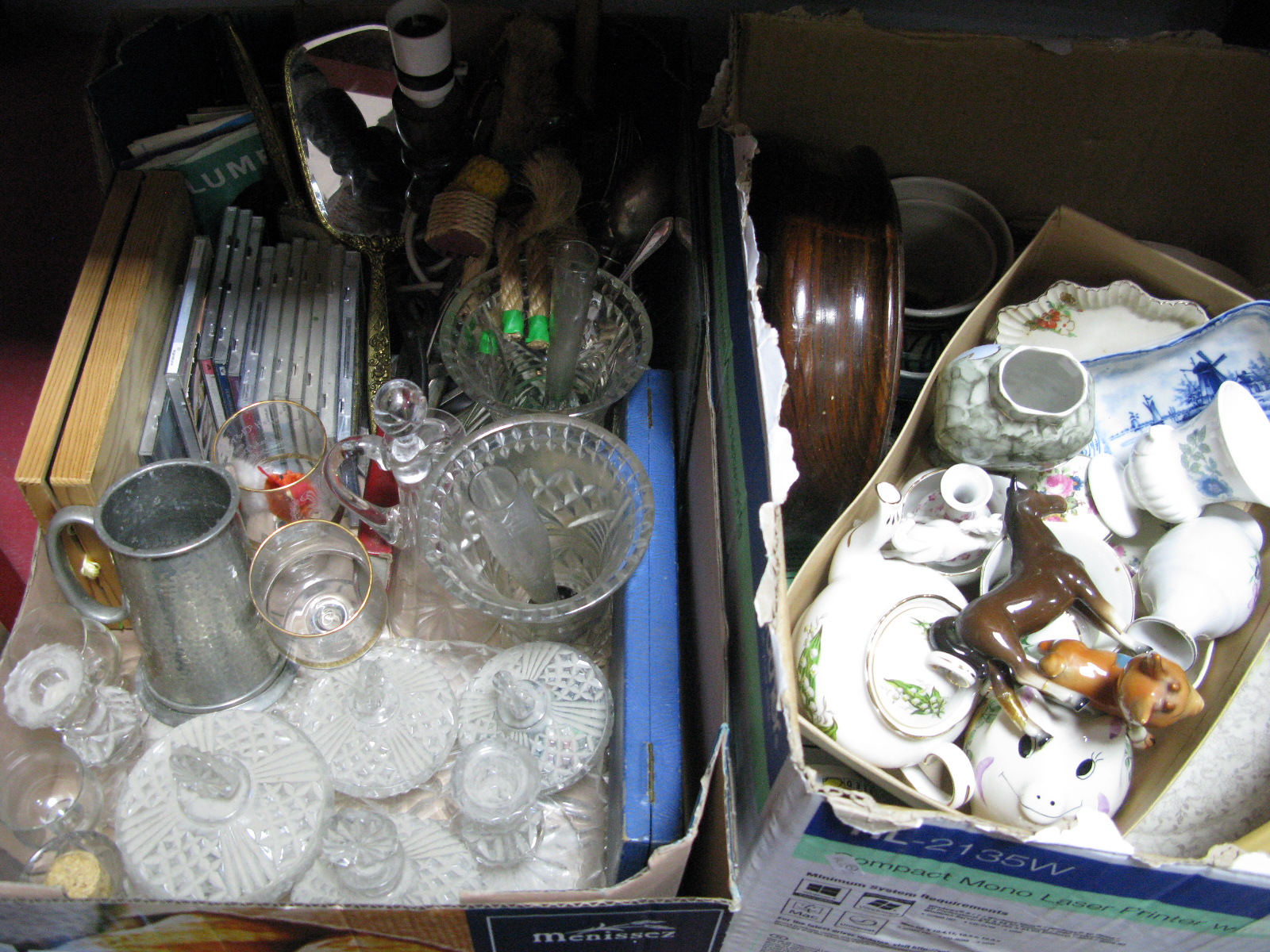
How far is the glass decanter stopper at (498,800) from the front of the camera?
0.61 m

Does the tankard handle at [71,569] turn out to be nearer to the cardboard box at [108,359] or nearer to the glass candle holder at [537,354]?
the cardboard box at [108,359]

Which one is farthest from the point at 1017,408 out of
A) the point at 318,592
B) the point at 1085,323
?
the point at 318,592

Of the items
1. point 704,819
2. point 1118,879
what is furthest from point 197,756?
point 1118,879

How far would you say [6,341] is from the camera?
3.03 ft

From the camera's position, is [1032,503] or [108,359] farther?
[108,359]

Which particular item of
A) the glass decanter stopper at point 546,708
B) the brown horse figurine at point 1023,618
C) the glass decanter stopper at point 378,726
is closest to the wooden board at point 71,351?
the glass decanter stopper at point 378,726

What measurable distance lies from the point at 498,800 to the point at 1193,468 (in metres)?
0.54

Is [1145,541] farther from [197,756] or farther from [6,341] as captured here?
[6,341]

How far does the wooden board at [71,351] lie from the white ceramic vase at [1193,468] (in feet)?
2.61

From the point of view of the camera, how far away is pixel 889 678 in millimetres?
506

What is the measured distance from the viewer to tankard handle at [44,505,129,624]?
0.60m

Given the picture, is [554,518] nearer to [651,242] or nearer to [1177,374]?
[651,242]

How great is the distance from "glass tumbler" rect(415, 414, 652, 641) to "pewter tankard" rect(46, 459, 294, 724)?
0.47ft

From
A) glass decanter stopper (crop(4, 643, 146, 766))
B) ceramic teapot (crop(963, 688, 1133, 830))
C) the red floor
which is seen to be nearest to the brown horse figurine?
ceramic teapot (crop(963, 688, 1133, 830))
